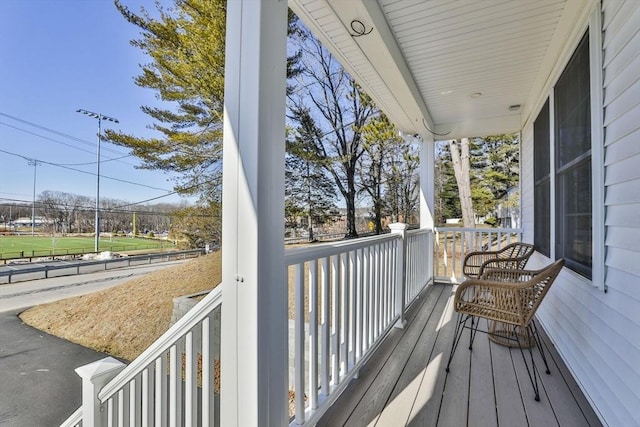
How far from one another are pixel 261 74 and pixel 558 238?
8.78 feet

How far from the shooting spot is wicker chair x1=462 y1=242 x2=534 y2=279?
3.18 metres

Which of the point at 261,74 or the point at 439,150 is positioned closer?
the point at 261,74

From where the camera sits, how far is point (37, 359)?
103 cm

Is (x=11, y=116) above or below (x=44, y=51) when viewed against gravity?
below

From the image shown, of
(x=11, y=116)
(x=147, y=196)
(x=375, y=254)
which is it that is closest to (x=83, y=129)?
(x=11, y=116)

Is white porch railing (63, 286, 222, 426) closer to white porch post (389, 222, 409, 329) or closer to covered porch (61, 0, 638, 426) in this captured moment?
covered porch (61, 0, 638, 426)

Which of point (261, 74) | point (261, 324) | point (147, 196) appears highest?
point (261, 74)

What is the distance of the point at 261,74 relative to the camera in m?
1.09

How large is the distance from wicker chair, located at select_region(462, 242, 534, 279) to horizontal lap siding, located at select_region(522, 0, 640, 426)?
1.23m

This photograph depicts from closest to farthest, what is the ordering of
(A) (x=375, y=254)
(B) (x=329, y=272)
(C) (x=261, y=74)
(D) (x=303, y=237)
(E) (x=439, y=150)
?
(C) (x=261, y=74)
(B) (x=329, y=272)
(D) (x=303, y=237)
(A) (x=375, y=254)
(E) (x=439, y=150)

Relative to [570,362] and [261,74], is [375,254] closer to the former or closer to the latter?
[570,362]

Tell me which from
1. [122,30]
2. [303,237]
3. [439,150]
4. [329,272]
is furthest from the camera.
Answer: [439,150]

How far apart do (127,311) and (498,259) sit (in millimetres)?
3187

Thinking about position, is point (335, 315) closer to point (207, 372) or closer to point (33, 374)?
point (207, 372)
